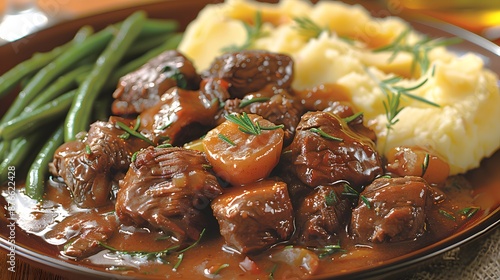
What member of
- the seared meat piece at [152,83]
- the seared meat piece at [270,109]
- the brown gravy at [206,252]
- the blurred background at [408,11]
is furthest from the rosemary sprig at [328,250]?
the blurred background at [408,11]

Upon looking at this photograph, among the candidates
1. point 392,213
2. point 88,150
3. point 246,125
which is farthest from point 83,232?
point 392,213

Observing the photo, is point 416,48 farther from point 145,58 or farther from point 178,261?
point 178,261

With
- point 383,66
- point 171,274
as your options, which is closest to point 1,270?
point 171,274

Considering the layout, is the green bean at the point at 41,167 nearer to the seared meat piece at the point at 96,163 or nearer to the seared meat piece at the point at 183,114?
the seared meat piece at the point at 96,163

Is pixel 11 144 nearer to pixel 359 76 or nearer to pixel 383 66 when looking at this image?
pixel 359 76

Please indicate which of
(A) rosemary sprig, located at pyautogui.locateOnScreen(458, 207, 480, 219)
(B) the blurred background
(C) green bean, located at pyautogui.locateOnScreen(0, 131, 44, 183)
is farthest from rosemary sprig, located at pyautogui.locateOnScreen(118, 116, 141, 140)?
(B) the blurred background
